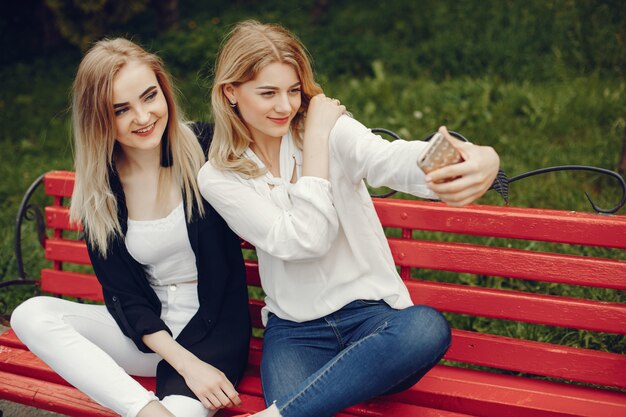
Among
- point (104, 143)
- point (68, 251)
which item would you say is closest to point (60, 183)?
point (68, 251)

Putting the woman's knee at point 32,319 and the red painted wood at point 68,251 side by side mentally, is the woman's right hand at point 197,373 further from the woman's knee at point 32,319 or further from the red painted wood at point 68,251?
the red painted wood at point 68,251

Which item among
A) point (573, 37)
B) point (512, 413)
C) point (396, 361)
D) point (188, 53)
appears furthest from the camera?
point (188, 53)

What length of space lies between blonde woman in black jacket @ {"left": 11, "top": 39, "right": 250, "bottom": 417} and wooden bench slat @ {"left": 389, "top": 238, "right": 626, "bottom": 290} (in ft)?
2.25

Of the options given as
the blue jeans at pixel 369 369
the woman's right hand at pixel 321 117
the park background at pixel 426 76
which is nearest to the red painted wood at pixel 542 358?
the blue jeans at pixel 369 369

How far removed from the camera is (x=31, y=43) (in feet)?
30.8

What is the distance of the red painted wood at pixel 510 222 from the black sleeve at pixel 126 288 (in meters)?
0.95

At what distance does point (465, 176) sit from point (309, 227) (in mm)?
594

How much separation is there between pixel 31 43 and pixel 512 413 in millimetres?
8694

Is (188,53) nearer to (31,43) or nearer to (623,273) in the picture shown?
(31,43)

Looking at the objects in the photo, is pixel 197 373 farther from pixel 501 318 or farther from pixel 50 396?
pixel 501 318

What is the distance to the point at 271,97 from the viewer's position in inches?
98.6

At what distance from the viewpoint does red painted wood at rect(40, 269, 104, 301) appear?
10.8 feet

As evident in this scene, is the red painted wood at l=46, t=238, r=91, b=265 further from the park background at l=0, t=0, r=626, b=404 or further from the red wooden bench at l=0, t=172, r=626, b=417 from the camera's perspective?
the park background at l=0, t=0, r=626, b=404

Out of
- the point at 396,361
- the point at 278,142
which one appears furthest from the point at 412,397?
the point at 278,142
